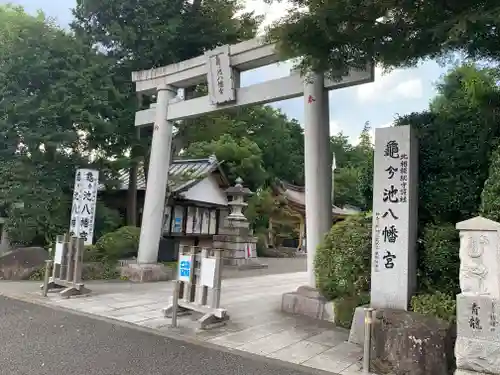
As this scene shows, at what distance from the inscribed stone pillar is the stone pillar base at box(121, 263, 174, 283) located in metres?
6.70

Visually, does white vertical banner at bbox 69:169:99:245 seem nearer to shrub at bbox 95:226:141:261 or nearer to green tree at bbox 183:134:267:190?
shrub at bbox 95:226:141:261

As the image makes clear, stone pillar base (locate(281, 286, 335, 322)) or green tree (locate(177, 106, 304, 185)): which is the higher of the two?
green tree (locate(177, 106, 304, 185))

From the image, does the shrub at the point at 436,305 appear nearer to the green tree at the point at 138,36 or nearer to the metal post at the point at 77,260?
the metal post at the point at 77,260

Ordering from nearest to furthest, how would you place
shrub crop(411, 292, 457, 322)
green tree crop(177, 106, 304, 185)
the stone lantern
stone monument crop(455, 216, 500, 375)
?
stone monument crop(455, 216, 500, 375) < shrub crop(411, 292, 457, 322) < the stone lantern < green tree crop(177, 106, 304, 185)

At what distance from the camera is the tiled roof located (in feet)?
51.3

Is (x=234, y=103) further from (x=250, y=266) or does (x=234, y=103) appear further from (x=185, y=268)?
(x=250, y=266)

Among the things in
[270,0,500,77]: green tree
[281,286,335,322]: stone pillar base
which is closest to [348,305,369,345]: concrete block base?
[281,286,335,322]: stone pillar base

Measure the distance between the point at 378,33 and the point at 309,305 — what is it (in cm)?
457

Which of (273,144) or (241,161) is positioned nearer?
(241,161)

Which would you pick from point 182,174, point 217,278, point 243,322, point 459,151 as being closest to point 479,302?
point 459,151

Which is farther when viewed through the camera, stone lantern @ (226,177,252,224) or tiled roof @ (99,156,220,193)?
stone lantern @ (226,177,252,224)

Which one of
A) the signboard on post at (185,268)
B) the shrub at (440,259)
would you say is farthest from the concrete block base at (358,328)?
the signboard on post at (185,268)

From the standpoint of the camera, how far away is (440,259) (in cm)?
536

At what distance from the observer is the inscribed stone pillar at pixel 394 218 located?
534 centimetres
